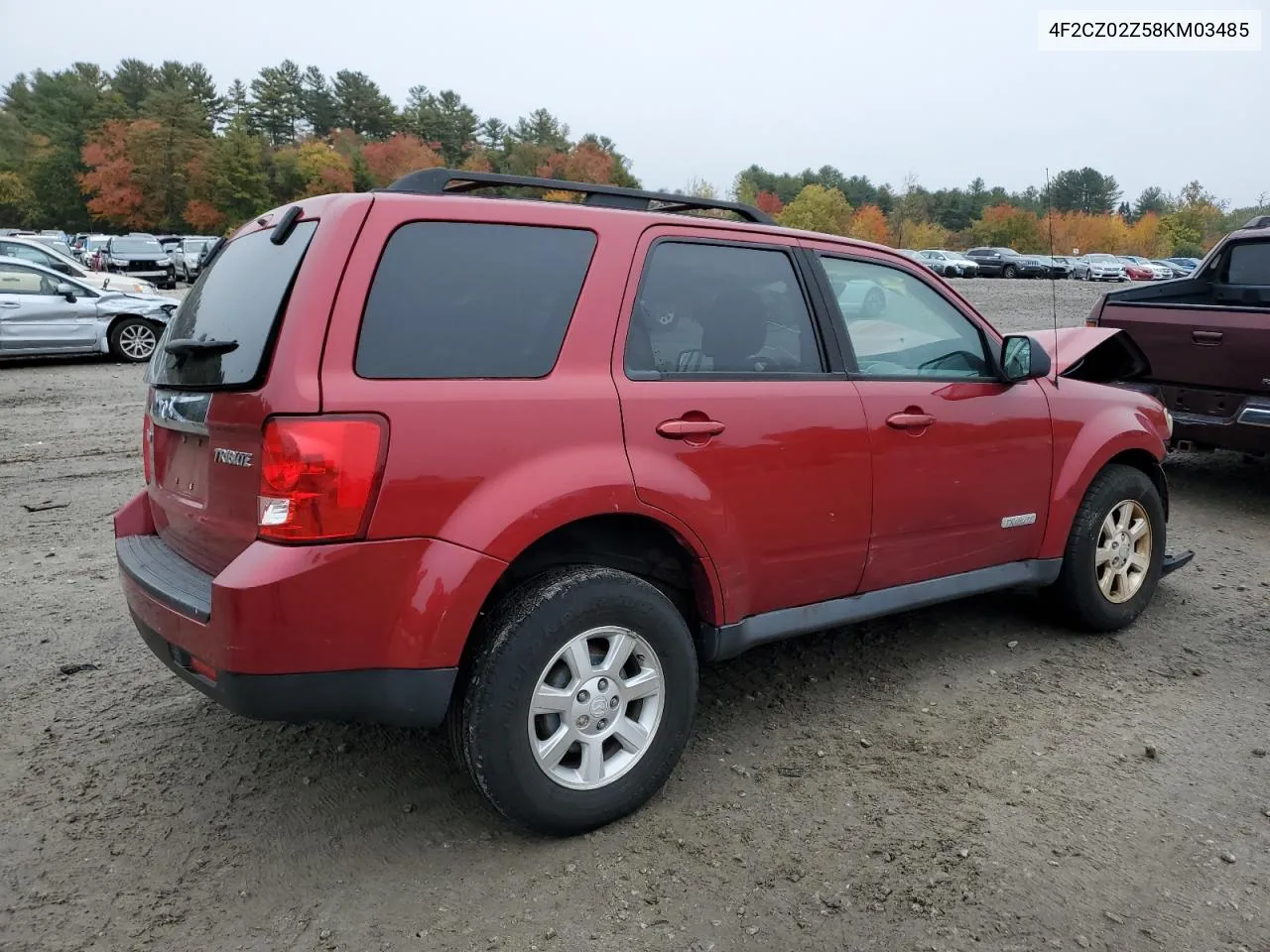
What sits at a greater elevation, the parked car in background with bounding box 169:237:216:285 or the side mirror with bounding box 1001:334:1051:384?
the parked car in background with bounding box 169:237:216:285

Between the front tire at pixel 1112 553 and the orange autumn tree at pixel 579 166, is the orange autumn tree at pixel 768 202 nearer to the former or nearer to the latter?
the orange autumn tree at pixel 579 166

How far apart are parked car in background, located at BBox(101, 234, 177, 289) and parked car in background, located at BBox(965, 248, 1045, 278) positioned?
39016 millimetres

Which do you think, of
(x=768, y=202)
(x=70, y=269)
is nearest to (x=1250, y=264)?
(x=70, y=269)

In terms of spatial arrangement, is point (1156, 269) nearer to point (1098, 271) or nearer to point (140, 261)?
point (1098, 271)

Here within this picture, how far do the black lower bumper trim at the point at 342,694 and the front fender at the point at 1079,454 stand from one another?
9.28 feet

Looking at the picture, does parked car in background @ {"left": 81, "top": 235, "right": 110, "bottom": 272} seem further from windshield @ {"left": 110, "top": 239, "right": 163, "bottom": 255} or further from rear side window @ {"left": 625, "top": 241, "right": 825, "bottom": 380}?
rear side window @ {"left": 625, "top": 241, "right": 825, "bottom": 380}

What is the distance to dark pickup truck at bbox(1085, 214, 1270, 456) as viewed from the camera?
6461mm

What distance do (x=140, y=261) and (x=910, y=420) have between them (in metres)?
34.3

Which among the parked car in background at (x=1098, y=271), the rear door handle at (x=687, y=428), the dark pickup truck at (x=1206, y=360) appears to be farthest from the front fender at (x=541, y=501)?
the parked car in background at (x=1098, y=271)

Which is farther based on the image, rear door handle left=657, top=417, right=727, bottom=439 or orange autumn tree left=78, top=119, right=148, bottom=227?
orange autumn tree left=78, top=119, right=148, bottom=227

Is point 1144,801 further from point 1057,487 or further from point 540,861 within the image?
point 540,861

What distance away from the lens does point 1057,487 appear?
166 inches

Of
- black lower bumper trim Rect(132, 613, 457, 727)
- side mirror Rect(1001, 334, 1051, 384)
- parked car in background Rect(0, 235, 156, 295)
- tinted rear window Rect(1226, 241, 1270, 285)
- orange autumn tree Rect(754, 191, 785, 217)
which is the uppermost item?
orange autumn tree Rect(754, 191, 785, 217)

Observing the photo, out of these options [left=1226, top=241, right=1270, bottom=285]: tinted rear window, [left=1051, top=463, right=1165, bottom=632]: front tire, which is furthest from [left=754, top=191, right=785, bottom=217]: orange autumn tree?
[left=1051, top=463, right=1165, bottom=632]: front tire
